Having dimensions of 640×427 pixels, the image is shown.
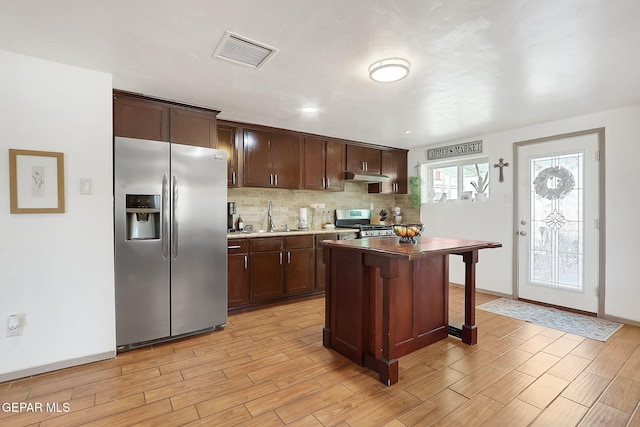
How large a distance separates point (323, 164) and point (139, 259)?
9.24 feet

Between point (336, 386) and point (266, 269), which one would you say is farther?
point (266, 269)

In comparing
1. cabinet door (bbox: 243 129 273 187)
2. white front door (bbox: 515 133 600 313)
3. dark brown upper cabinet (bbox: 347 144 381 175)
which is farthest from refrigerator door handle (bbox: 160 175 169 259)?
white front door (bbox: 515 133 600 313)

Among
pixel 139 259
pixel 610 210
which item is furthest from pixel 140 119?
pixel 610 210

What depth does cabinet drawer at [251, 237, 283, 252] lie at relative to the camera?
3789 mm

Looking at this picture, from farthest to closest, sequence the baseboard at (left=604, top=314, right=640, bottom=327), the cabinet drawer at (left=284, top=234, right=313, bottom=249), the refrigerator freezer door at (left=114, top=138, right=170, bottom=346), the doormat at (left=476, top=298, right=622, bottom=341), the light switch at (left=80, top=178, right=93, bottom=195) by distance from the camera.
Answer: the cabinet drawer at (left=284, top=234, right=313, bottom=249) → the baseboard at (left=604, top=314, right=640, bottom=327) → the doormat at (left=476, top=298, right=622, bottom=341) → the refrigerator freezer door at (left=114, top=138, right=170, bottom=346) → the light switch at (left=80, top=178, right=93, bottom=195)

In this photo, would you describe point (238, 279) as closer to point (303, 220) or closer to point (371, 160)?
point (303, 220)

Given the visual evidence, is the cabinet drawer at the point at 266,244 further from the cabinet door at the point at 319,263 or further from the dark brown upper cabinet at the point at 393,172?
the dark brown upper cabinet at the point at 393,172

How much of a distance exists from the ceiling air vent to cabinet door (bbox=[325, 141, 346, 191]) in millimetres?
2493

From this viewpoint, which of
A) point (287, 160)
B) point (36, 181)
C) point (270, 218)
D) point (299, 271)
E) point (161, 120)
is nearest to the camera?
point (36, 181)

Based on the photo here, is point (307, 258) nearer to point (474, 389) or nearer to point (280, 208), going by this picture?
point (280, 208)

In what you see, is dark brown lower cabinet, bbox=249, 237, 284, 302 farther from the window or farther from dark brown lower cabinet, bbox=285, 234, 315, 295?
the window

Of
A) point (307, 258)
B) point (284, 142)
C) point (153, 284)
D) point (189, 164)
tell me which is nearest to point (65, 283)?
point (153, 284)

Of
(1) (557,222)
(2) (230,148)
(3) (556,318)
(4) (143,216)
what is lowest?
(3) (556,318)

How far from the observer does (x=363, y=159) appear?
517 cm
